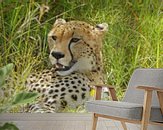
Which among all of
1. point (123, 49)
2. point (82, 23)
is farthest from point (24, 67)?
point (123, 49)

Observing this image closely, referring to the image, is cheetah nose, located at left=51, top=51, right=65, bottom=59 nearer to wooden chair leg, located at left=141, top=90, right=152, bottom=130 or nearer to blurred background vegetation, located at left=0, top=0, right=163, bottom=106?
blurred background vegetation, located at left=0, top=0, right=163, bottom=106

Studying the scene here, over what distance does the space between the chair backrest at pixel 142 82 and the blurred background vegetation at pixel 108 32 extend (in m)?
0.86

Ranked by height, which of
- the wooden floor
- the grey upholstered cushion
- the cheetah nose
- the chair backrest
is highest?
the cheetah nose

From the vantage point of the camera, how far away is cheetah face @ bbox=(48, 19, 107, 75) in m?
4.92

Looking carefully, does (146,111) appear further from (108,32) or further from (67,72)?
(108,32)

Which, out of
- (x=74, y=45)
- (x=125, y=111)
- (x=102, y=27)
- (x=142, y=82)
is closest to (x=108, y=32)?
(x=102, y=27)

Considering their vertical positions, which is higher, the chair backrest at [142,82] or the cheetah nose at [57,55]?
the cheetah nose at [57,55]

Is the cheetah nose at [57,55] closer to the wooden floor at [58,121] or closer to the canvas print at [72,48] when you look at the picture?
the canvas print at [72,48]

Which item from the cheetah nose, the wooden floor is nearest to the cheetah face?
the cheetah nose

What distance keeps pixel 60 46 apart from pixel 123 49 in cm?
79

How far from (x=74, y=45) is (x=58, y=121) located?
946 millimetres

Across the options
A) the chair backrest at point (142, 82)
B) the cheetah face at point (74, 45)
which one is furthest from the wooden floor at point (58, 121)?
the chair backrest at point (142, 82)

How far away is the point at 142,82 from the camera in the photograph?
411cm

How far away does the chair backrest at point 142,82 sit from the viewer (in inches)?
155
